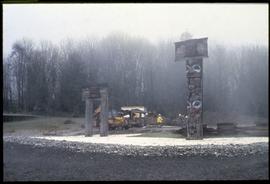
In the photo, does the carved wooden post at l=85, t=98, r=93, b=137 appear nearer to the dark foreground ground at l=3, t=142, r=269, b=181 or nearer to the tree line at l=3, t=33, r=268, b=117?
the tree line at l=3, t=33, r=268, b=117

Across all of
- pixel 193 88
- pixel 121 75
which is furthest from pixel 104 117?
pixel 193 88

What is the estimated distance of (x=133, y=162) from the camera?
313 inches

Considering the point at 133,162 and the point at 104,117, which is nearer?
the point at 133,162

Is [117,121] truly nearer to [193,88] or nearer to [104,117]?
[104,117]

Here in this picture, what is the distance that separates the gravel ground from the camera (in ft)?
25.2

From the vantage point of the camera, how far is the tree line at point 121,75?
7.97m

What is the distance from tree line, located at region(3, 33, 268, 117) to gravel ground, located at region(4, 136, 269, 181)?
0.70 metres

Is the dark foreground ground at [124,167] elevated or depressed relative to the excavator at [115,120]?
depressed

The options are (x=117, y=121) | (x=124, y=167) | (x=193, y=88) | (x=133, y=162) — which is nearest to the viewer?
(x=124, y=167)

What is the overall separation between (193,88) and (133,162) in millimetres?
1740

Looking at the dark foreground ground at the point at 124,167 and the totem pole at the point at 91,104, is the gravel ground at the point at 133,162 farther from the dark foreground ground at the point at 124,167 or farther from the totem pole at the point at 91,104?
the totem pole at the point at 91,104

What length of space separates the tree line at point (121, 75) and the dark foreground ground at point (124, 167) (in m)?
0.84

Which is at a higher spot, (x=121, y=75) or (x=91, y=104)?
(x=121, y=75)

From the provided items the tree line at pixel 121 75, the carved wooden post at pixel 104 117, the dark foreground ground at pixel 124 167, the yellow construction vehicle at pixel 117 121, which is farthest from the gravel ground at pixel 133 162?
the tree line at pixel 121 75
